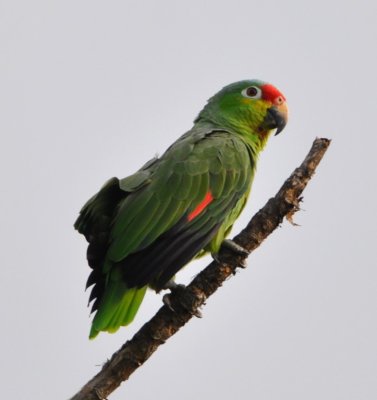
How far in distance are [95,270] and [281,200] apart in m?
1.54

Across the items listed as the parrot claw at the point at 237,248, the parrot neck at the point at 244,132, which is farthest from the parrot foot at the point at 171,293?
the parrot neck at the point at 244,132

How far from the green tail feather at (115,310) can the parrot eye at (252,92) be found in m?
2.54

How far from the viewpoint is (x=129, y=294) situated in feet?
14.9

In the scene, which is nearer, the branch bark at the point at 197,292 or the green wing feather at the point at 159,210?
the branch bark at the point at 197,292

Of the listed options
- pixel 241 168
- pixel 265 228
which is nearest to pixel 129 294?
pixel 265 228

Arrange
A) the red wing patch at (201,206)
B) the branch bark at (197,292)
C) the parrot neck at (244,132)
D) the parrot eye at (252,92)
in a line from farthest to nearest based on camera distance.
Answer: the parrot eye at (252,92), the parrot neck at (244,132), the red wing patch at (201,206), the branch bark at (197,292)

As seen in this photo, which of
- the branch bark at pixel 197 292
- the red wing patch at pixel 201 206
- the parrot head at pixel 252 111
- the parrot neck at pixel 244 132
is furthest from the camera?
the parrot head at pixel 252 111

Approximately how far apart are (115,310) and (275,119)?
2618 mm

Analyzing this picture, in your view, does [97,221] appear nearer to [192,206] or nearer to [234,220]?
[192,206]

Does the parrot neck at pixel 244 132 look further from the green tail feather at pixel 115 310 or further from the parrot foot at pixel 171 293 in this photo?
the green tail feather at pixel 115 310

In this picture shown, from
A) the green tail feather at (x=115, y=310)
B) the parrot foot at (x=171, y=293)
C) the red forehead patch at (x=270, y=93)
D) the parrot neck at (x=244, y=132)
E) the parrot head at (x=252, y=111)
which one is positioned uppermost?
the red forehead patch at (x=270, y=93)

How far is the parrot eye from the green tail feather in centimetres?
254

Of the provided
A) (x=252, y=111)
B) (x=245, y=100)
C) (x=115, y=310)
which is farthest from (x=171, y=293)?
(x=245, y=100)

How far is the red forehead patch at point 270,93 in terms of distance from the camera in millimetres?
6070
